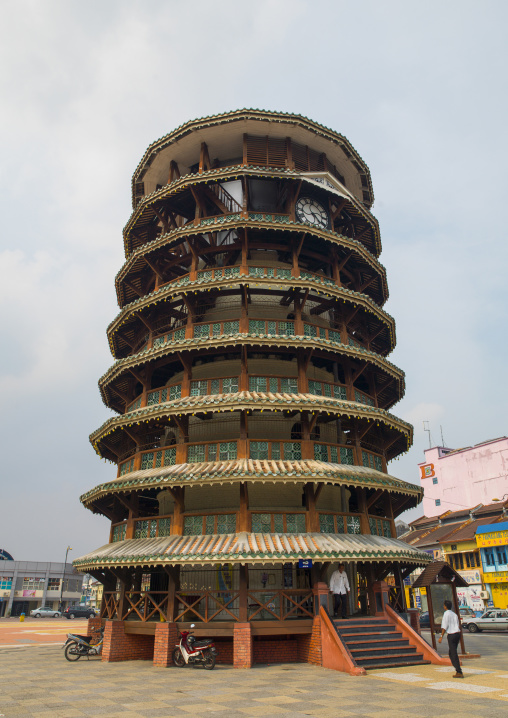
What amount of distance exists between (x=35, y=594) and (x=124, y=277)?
295ft

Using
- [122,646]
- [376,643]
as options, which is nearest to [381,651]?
[376,643]

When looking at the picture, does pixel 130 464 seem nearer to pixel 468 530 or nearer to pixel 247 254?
pixel 247 254

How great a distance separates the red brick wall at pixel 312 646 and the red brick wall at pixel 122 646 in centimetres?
581

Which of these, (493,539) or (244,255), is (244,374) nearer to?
(244,255)

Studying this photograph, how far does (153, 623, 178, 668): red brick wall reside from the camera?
17.2 m

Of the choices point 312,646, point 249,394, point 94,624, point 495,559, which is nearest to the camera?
point 312,646

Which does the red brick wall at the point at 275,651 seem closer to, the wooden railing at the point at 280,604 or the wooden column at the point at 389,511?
the wooden railing at the point at 280,604

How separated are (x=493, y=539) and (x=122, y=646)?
143 feet

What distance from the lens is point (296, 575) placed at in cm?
1975

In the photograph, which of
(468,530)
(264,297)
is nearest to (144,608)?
(264,297)

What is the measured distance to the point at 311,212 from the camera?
27.1m

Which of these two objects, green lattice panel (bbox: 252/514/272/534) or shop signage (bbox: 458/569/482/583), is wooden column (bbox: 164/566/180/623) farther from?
shop signage (bbox: 458/569/482/583)

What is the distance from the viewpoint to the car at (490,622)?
38.8m

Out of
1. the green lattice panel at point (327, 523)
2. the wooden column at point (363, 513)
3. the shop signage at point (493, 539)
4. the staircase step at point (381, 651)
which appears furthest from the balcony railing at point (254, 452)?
the shop signage at point (493, 539)
